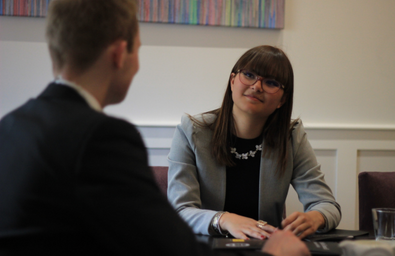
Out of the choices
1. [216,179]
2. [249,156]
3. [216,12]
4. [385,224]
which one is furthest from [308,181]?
[216,12]

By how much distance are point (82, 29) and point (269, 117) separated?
3.69ft

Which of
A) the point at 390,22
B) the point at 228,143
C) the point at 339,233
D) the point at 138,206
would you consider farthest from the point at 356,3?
the point at 138,206

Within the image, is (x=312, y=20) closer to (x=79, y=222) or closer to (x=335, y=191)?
(x=335, y=191)

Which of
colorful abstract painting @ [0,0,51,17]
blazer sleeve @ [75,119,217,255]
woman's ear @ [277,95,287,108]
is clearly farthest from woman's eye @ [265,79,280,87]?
colorful abstract painting @ [0,0,51,17]

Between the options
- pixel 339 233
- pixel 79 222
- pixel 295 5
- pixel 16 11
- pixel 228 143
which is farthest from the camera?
pixel 295 5

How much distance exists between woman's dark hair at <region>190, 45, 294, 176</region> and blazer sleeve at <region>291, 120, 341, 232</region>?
0.22 feet

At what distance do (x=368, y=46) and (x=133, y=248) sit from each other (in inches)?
99.5

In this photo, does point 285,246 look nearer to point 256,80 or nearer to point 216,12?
point 256,80

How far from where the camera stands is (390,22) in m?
2.68

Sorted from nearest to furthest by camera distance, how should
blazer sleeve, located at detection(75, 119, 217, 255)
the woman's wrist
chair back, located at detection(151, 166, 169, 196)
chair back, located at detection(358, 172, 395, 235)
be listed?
1. blazer sleeve, located at detection(75, 119, 217, 255)
2. the woman's wrist
3. chair back, located at detection(358, 172, 395, 235)
4. chair back, located at detection(151, 166, 169, 196)

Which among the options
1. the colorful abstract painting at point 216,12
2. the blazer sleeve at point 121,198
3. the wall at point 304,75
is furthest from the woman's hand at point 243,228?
the colorful abstract painting at point 216,12

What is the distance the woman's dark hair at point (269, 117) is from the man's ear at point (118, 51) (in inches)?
34.1

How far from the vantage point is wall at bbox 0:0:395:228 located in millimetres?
2480

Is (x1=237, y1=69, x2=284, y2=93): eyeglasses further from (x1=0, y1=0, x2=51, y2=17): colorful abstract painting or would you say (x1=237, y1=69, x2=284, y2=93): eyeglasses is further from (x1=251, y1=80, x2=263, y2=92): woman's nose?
(x1=0, y1=0, x2=51, y2=17): colorful abstract painting
